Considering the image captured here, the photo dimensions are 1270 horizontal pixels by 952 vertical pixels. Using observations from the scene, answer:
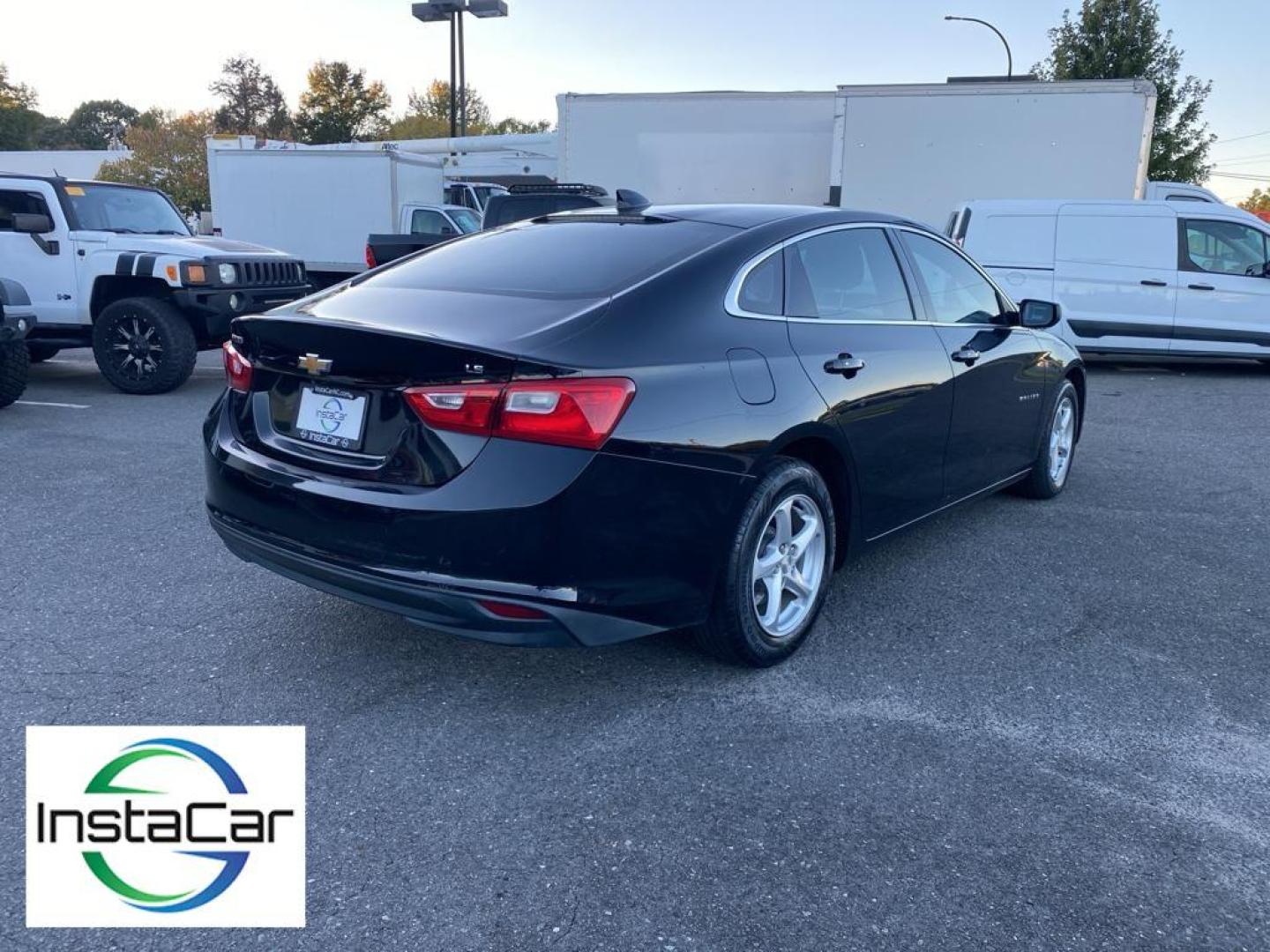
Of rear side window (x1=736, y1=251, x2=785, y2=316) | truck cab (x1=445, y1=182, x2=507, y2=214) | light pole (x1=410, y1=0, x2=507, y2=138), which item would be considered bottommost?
rear side window (x1=736, y1=251, x2=785, y2=316)

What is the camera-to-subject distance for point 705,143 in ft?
52.5

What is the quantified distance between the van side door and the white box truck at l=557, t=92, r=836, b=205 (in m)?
5.83

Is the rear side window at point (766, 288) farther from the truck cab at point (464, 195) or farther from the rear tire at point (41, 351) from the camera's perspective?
the truck cab at point (464, 195)

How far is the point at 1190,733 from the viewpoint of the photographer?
127 inches

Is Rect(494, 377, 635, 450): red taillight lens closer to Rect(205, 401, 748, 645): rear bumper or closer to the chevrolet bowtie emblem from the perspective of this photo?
Rect(205, 401, 748, 645): rear bumper

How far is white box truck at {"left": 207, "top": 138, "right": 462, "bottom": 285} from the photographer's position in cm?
1814

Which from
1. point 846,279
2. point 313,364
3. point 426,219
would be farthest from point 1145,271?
point 426,219

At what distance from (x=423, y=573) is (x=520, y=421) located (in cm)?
52

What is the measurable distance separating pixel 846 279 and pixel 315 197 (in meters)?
16.3

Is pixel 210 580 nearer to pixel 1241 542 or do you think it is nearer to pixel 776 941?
pixel 776 941

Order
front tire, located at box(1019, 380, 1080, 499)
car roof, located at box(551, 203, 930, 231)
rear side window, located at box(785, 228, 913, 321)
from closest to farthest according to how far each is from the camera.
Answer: rear side window, located at box(785, 228, 913, 321) → car roof, located at box(551, 203, 930, 231) → front tire, located at box(1019, 380, 1080, 499)

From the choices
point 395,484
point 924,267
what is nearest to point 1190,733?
point 924,267

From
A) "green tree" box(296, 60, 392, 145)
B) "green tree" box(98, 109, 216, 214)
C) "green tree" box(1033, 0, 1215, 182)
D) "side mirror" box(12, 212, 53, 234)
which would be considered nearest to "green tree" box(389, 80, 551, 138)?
"green tree" box(296, 60, 392, 145)

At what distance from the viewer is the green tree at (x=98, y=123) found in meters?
89.7
